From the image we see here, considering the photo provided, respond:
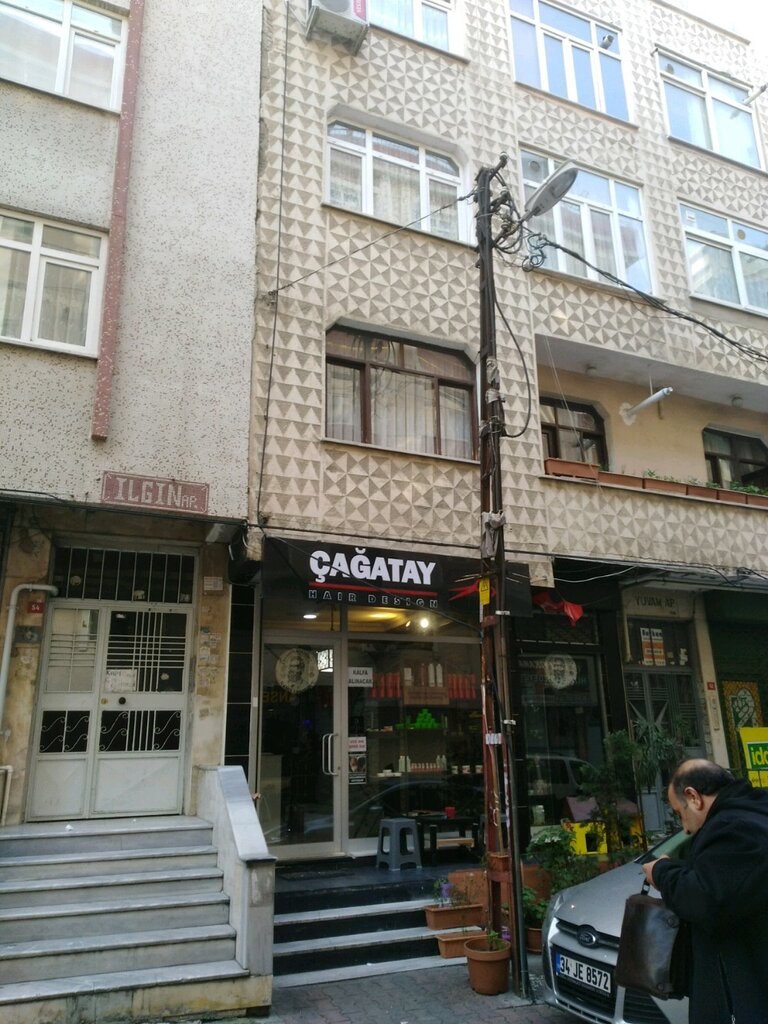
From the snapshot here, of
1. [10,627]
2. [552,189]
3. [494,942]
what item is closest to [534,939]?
[494,942]

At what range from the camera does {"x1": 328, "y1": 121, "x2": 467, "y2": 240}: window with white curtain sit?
10797 millimetres

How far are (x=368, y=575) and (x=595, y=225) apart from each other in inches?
300

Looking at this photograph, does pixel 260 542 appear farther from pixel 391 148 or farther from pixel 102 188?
pixel 391 148

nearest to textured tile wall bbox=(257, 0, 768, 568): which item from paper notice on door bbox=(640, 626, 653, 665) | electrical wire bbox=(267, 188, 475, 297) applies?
electrical wire bbox=(267, 188, 475, 297)

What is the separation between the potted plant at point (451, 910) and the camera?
7.66 metres

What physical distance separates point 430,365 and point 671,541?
444 cm

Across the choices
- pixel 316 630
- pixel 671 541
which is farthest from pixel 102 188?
pixel 671 541

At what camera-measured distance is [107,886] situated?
6.79 metres

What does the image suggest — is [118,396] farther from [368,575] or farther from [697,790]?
[697,790]

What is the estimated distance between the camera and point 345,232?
10.2 m

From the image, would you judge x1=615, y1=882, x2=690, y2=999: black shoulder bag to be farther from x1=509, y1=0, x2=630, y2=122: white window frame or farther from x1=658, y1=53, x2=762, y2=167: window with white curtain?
x1=658, y1=53, x2=762, y2=167: window with white curtain

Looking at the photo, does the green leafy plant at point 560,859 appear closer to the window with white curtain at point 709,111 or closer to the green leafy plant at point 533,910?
the green leafy plant at point 533,910

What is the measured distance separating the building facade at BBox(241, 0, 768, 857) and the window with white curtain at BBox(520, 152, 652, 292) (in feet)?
0.16

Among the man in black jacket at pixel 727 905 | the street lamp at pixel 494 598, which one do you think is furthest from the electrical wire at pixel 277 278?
the man in black jacket at pixel 727 905
